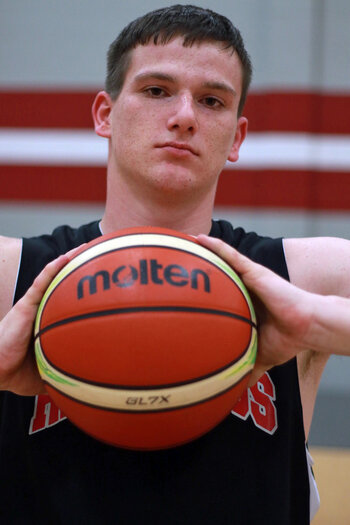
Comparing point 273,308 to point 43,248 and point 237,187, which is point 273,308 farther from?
point 237,187

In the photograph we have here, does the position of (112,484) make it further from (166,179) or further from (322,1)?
(322,1)

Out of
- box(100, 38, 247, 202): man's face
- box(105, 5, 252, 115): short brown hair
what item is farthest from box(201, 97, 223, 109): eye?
box(105, 5, 252, 115): short brown hair

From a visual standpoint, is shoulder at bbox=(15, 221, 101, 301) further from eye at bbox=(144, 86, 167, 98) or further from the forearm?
the forearm

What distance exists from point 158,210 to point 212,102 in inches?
9.9

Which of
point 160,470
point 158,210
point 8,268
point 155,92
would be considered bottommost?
point 160,470

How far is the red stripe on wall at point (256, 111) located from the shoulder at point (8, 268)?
6.31 ft

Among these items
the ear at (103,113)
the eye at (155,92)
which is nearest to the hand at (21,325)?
the eye at (155,92)

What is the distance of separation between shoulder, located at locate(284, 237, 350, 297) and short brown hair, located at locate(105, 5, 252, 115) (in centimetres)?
38

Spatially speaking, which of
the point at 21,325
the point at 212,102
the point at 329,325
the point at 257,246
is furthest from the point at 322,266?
the point at 21,325

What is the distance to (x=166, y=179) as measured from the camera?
1.28 meters

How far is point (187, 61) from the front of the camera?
1303mm

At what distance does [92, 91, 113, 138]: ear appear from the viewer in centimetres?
151

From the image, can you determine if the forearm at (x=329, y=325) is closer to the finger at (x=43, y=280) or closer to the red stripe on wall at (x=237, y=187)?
the finger at (x=43, y=280)

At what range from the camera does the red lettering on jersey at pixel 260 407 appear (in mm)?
1243
